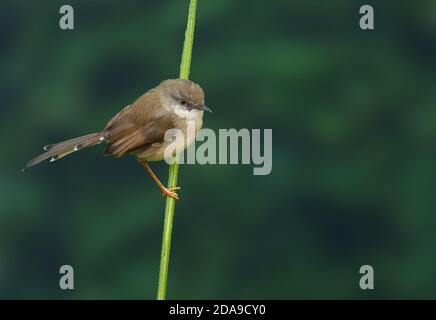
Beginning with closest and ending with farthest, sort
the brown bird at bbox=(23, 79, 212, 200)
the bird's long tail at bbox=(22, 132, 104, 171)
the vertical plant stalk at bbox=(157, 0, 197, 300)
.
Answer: the vertical plant stalk at bbox=(157, 0, 197, 300) < the bird's long tail at bbox=(22, 132, 104, 171) < the brown bird at bbox=(23, 79, 212, 200)

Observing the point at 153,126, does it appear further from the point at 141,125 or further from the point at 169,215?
the point at 169,215

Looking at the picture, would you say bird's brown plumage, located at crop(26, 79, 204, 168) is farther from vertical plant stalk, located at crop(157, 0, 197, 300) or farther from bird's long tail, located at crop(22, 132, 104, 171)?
vertical plant stalk, located at crop(157, 0, 197, 300)

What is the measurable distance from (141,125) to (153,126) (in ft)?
0.13

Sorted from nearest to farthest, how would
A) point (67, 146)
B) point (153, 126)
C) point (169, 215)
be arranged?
point (169, 215) < point (67, 146) < point (153, 126)

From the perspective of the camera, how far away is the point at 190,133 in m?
2.53

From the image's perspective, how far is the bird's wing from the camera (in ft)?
8.39

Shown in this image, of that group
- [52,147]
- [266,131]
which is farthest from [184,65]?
[266,131]

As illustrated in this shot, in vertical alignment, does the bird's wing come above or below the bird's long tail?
above

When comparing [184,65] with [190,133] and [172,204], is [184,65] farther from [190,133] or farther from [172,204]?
[190,133]

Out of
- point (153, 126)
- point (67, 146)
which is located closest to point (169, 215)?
point (67, 146)

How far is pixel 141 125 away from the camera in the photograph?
2.60 metres

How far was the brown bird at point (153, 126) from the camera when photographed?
2.50 m

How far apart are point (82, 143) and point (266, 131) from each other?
475cm

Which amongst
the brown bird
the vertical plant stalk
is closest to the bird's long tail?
the brown bird
